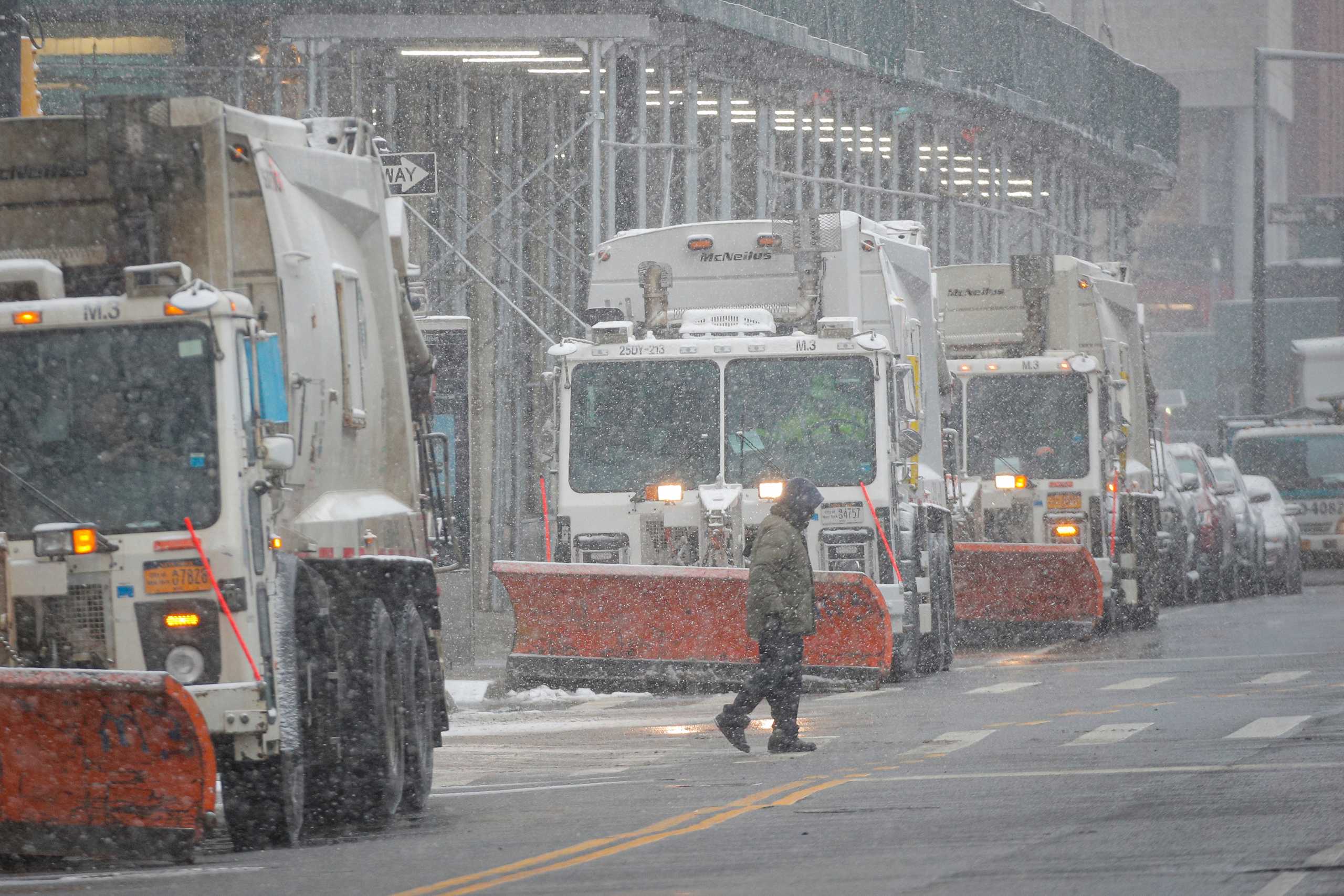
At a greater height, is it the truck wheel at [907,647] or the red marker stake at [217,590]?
the red marker stake at [217,590]

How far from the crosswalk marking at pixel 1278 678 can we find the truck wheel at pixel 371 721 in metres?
8.04

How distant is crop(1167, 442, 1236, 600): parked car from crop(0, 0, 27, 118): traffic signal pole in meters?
19.6

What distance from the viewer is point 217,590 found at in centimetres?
912

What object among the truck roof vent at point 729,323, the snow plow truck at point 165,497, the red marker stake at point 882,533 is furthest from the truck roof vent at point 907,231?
the snow plow truck at point 165,497

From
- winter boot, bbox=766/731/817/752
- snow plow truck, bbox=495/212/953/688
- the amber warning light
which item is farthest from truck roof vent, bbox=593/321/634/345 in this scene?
winter boot, bbox=766/731/817/752

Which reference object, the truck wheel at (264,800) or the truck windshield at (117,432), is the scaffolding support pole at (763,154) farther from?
the truck windshield at (117,432)

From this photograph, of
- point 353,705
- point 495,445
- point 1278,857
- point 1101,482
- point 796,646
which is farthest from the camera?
point 495,445

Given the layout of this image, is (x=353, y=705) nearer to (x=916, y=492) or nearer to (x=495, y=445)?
(x=916, y=492)

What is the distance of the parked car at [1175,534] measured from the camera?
90.4ft

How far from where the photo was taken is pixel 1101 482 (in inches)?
926

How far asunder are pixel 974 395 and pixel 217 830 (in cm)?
1433

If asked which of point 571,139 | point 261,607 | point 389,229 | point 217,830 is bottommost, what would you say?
point 217,830

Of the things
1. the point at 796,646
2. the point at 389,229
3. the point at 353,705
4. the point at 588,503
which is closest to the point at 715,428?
the point at 588,503

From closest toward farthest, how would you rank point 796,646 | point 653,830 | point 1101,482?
point 653,830
point 796,646
point 1101,482
